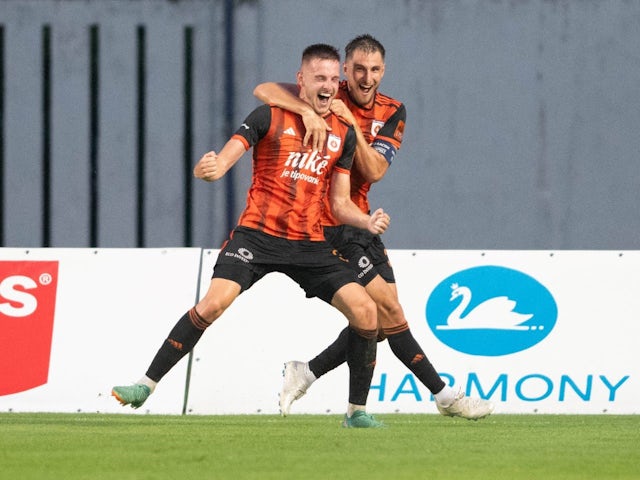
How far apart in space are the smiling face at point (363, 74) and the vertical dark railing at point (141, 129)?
15.3 feet

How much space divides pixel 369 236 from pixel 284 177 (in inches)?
33.4

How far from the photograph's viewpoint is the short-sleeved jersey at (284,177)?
718 centimetres

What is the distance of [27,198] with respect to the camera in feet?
40.3

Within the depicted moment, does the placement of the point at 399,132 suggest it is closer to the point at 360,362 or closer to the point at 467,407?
the point at 360,362

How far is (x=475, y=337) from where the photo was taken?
29.5 feet

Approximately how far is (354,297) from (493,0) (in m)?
5.87

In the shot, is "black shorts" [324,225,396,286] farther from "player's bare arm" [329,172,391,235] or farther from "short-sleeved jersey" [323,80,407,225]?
"player's bare arm" [329,172,391,235]

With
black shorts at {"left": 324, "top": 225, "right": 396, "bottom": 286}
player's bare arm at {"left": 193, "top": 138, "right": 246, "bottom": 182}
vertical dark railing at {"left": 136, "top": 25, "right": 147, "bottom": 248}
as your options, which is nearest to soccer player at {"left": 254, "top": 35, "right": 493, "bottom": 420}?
black shorts at {"left": 324, "top": 225, "right": 396, "bottom": 286}

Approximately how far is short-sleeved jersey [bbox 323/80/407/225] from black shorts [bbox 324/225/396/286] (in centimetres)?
8

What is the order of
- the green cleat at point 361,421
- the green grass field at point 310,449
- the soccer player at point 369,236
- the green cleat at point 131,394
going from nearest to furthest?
the green grass field at point 310,449 → the green cleat at point 131,394 → the green cleat at point 361,421 → the soccer player at point 369,236

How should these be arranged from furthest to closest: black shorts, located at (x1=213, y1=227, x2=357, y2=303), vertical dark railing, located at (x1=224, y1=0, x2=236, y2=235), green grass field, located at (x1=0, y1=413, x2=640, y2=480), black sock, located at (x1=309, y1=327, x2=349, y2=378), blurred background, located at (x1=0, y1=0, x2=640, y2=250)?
1. blurred background, located at (x1=0, y1=0, x2=640, y2=250)
2. vertical dark railing, located at (x1=224, y1=0, x2=236, y2=235)
3. black sock, located at (x1=309, y1=327, x2=349, y2=378)
4. black shorts, located at (x1=213, y1=227, x2=357, y2=303)
5. green grass field, located at (x1=0, y1=413, x2=640, y2=480)

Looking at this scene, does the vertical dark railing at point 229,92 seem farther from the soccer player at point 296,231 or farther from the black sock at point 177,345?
Result: the black sock at point 177,345

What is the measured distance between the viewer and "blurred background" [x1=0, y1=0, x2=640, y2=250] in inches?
479

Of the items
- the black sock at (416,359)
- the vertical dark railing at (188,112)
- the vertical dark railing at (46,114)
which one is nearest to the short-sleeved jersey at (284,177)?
the black sock at (416,359)
